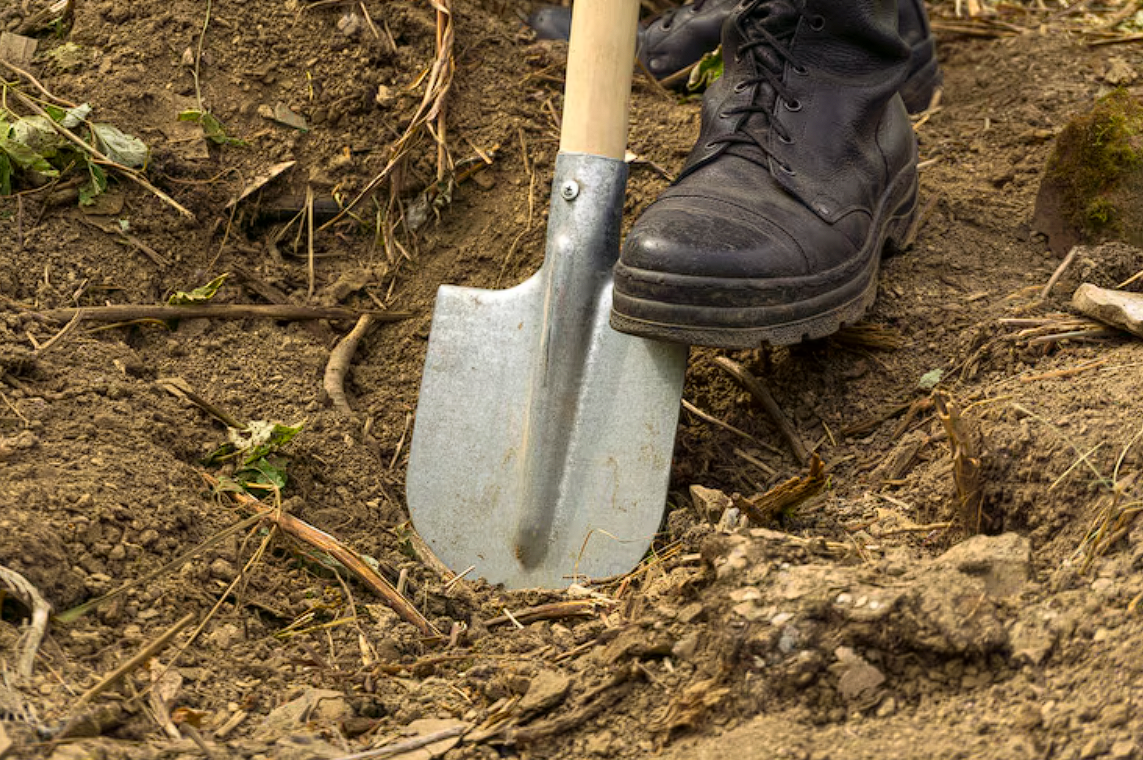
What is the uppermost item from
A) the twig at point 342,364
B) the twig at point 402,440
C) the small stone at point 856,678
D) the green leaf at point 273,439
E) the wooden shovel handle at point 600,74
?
the wooden shovel handle at point 600,74

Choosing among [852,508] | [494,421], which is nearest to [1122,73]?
[852,508]

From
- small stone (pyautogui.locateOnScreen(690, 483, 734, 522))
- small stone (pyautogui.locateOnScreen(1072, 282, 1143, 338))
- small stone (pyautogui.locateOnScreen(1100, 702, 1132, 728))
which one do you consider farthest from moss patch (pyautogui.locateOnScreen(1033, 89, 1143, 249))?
small stone (pyautogui.locateOnScreen(1100, 702, 1132, 728))

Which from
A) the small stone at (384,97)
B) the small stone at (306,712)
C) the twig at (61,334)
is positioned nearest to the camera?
the small stone at (306,712)

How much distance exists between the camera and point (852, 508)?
6.47ft

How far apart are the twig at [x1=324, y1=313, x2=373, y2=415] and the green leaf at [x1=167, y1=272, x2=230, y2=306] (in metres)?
0.28

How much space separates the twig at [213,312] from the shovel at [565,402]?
0.33 meters

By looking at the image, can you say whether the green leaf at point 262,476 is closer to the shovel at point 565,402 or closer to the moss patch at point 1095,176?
the shovel at point 565,402

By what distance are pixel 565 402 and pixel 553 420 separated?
0.14ft

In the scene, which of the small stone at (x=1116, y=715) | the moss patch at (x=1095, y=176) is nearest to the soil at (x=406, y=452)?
the small stone at (x=1116, y=715)

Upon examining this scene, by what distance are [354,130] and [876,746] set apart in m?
1.95

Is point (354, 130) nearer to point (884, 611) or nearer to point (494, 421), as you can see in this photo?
point (494, 421)

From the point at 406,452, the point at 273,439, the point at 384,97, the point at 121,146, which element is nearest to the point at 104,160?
the point at 121,146

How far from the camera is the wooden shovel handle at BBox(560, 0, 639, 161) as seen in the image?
7.18 ft

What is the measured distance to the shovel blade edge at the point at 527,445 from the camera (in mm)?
2088
